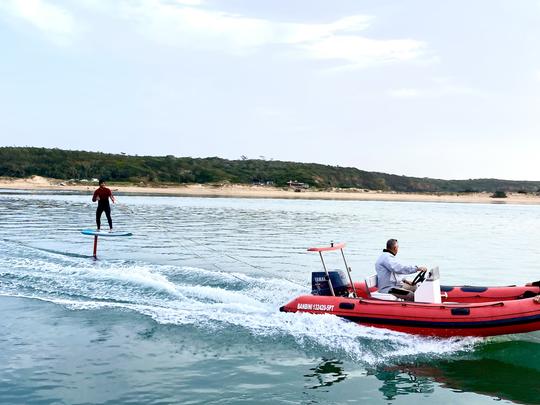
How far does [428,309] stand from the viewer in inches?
403

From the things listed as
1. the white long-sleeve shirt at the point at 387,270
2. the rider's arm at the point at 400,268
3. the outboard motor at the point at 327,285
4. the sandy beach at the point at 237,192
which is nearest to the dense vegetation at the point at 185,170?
the sandy beach at the point at 237,192

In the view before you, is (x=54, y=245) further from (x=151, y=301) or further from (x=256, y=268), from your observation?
(x=151, y=301)

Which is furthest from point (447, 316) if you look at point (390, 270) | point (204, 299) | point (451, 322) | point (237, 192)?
point (237, 192)

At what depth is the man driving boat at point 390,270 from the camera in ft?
35.0

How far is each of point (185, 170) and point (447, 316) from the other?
266ft

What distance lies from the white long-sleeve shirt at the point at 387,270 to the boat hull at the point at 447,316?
0.42 meters

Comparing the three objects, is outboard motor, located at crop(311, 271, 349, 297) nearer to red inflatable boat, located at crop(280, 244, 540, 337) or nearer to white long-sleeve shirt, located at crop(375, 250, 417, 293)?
red inflatable boat, located at crop(280, 244, 540, 337)

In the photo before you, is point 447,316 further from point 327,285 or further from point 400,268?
point 327,285

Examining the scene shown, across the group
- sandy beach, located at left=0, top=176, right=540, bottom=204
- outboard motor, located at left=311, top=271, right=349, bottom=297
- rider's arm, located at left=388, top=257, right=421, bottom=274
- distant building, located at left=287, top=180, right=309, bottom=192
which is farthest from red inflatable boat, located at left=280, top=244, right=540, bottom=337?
distant building, located at left=287, top=180, right=309, bottom=192

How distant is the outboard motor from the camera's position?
38.1ft

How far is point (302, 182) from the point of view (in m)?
89.6

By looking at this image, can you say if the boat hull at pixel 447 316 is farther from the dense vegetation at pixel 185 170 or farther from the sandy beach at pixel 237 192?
the dense vegetation at pixel 185 170

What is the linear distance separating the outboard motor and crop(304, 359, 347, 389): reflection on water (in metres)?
2.50

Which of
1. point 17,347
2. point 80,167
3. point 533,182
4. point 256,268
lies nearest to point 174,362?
point 17,347
